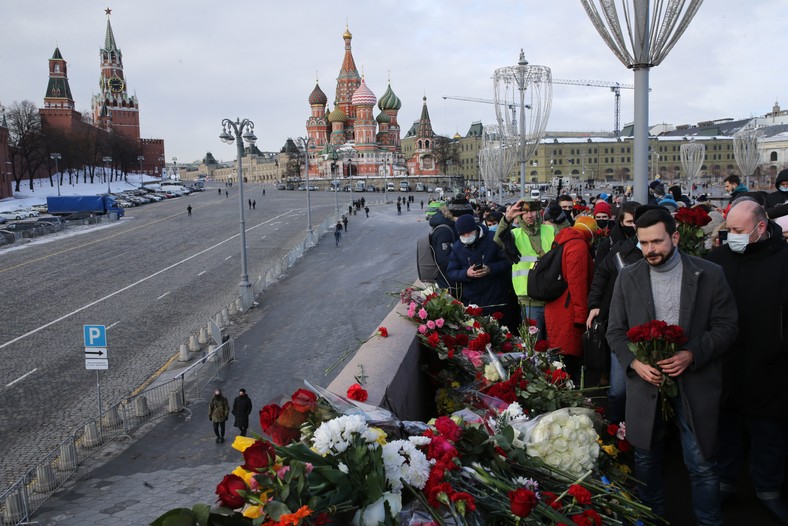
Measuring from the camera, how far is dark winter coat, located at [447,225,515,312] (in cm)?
586

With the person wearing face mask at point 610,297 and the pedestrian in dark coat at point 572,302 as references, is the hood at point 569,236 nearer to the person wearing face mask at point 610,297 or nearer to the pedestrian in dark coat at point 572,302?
the pedestrian in dark coat at point 572,302

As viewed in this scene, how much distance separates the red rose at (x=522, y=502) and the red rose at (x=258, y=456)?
806mm

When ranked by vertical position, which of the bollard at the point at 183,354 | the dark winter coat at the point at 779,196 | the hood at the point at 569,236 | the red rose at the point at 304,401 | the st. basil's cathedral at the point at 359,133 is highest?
the st. basil's cathedral at the point at 359,133

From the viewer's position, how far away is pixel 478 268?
226 inches

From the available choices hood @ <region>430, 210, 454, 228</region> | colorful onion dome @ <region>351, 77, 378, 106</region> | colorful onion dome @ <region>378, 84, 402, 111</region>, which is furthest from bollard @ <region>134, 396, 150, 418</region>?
colorful onion dome @ <region>378, 84, 402, 111</region>

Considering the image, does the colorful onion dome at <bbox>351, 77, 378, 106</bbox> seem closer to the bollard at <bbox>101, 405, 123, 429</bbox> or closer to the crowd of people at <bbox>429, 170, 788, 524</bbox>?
the bollard at <bbox>101, 405, 123, 429</bbox>

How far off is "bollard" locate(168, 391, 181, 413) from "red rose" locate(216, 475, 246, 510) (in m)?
11.6

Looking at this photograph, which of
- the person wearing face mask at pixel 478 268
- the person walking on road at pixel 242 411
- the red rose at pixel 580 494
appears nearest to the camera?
the red rose at pixel 580 494

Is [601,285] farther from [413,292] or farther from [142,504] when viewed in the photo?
[142,504]

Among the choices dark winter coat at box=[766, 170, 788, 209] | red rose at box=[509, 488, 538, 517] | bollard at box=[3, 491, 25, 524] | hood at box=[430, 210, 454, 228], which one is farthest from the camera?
bollard at box=[3, 491, 25, 524]

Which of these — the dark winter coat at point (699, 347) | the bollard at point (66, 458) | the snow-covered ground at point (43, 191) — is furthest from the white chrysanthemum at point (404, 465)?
the snow-covered ground at point (43, 191)

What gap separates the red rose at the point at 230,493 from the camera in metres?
1.94

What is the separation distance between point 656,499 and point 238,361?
13303 millimetres

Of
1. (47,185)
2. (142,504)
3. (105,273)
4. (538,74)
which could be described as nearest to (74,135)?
(47,185)
